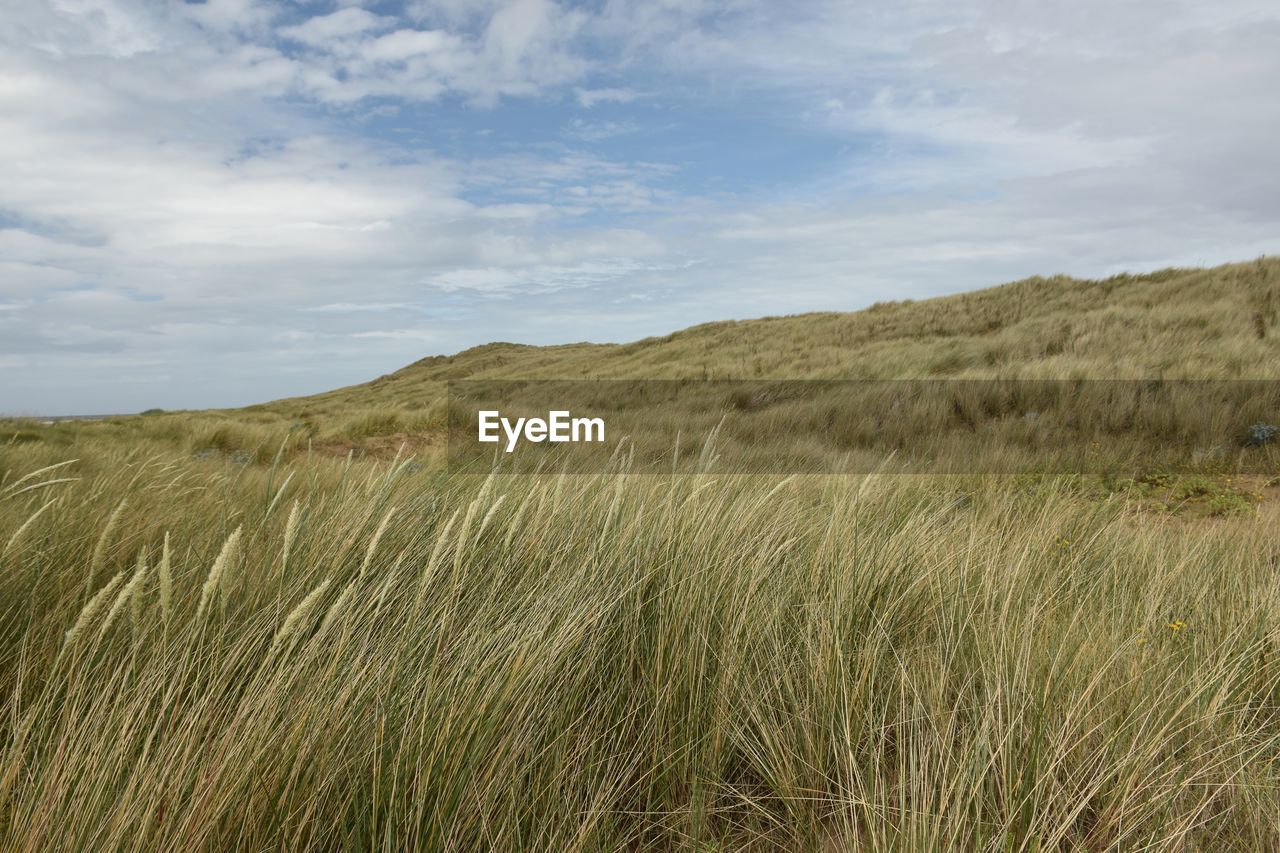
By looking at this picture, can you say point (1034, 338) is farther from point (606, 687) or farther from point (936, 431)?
point (606, 687)

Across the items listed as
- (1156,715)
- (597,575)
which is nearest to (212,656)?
(597,575)

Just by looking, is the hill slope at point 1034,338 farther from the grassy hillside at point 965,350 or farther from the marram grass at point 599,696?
the marram grass at point 599,696

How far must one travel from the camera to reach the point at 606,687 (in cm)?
182

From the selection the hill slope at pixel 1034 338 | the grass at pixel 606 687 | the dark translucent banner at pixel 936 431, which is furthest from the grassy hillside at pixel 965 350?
the grass at pixel 606 687

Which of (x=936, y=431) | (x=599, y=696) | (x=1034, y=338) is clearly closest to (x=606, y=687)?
(x=599, y=696)

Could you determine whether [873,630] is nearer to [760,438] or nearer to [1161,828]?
[1161,828]

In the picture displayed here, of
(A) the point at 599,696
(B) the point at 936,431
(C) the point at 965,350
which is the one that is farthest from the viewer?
(C) the point at 965,350

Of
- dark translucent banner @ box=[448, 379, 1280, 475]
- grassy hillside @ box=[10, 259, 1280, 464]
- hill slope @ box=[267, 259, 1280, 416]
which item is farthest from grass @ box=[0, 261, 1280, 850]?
hill slope @ box=[267, 259, 1280, 416]

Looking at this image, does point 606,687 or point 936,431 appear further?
point 936,431

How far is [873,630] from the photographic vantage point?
197 centimetres

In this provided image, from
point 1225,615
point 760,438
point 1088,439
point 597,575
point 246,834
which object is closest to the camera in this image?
point 246,834

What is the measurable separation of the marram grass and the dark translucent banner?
2436 mm

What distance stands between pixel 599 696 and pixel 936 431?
28.7 feet

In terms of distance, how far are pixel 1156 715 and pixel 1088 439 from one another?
762 centimetres
